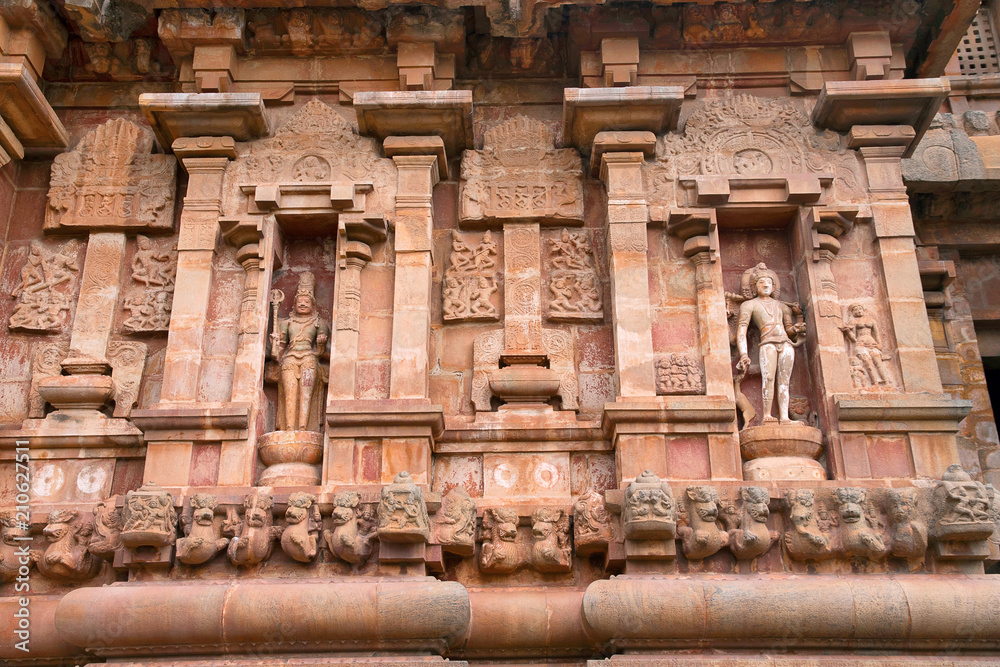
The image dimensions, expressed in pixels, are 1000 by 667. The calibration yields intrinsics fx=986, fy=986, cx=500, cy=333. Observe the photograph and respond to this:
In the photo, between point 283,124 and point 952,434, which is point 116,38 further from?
point 952,434

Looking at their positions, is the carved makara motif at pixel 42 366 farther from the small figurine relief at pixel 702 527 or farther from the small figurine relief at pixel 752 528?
the small figurine relief at pixel 752 528

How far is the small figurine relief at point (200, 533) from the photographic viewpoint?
7613 millimetres

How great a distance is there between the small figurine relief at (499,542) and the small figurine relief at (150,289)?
3.60 m

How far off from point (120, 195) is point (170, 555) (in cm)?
380

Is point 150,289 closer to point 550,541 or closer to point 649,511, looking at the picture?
point 550,541

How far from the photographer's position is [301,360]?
28.8 ft

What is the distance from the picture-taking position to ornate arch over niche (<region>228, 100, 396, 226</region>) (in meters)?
9.18

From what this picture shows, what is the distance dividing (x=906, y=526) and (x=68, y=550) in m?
6.62

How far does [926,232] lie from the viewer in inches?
428

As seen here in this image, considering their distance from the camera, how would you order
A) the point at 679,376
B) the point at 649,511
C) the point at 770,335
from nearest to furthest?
1. the point at 649,511
2. the point at 679,376
3. the point at 770,335

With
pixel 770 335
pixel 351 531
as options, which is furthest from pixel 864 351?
pixel 351 531

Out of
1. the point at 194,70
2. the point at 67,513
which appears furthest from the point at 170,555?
the point at 194,70

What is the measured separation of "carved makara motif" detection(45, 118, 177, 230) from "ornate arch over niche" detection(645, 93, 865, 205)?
4.74 m

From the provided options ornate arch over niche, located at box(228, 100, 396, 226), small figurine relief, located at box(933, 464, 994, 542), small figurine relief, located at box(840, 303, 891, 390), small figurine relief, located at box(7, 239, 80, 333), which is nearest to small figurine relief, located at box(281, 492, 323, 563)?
ornate arch over niche, located at box(228, 100, 396, 226)
